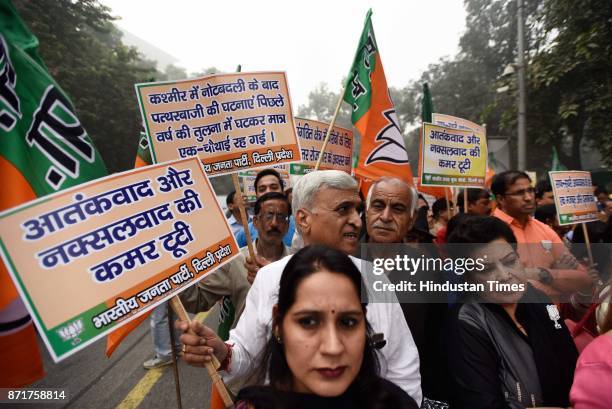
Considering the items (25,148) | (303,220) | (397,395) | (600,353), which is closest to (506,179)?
(303,220)

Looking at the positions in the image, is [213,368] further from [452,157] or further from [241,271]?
[452,157]

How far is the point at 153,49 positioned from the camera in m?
145

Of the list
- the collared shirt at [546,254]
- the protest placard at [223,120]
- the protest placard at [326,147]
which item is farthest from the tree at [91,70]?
the collared shirt at [546,254]

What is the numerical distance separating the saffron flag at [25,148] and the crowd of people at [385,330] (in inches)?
26.2

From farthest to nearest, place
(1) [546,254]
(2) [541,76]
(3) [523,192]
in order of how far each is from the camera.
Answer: (2) [541,76] < (3) [523,192] < (1) [546,254]

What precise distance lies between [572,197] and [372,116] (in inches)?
89.1

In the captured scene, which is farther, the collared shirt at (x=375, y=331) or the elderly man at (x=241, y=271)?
the elderly man at (x=241, y=271)

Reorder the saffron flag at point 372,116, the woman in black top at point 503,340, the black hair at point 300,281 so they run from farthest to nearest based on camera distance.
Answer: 1. the saffron flag at point 372,116
2. the woman in black top at point 503,340
3. the black hair at point 300,281

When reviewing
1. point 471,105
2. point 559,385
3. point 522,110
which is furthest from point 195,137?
point 471,105

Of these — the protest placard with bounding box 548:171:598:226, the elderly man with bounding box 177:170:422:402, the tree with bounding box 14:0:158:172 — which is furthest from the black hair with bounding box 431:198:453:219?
the tree with bounding box 14:0:158:172

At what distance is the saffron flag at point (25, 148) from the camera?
4.82 feet

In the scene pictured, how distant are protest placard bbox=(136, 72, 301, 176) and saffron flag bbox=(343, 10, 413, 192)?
113 cm

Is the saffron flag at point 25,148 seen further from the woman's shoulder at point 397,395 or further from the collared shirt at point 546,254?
the collared shirt at point 546,254

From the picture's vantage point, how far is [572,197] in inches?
159
